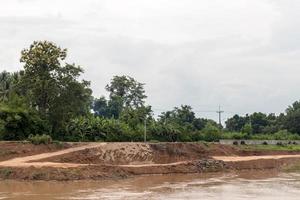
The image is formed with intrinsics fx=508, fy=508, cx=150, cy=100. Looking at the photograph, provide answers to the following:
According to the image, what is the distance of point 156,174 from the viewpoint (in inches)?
1649

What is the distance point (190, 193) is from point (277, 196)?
202 inches

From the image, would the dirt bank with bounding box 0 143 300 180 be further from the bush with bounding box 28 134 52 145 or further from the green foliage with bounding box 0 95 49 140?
the green foliage with bounding box 0 95 49 140

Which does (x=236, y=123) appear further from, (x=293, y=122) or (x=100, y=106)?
(x=100, y=106)

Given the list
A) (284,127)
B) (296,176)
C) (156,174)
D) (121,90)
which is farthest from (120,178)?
(284,127)

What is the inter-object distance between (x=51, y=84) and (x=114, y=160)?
35.4 feet

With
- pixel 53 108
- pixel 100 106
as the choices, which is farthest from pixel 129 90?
pixel 53 108

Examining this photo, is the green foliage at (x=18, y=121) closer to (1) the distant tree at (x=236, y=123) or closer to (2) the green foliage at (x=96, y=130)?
(2) the green foliage at (x=96, y=130)

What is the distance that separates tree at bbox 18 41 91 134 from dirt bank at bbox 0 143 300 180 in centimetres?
544

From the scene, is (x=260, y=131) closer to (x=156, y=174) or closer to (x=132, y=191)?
(x=156, y=174)

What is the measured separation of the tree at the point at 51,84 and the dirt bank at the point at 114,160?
5440mm

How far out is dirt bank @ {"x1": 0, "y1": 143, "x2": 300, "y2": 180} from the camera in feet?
122

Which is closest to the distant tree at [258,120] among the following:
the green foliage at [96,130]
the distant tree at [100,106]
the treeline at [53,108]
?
the distant tree at [100,106]

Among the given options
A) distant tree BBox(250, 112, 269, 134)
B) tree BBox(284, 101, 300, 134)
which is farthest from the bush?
distant tree BBox(250, 112, 269, 134)

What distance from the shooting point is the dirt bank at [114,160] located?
122 feet
